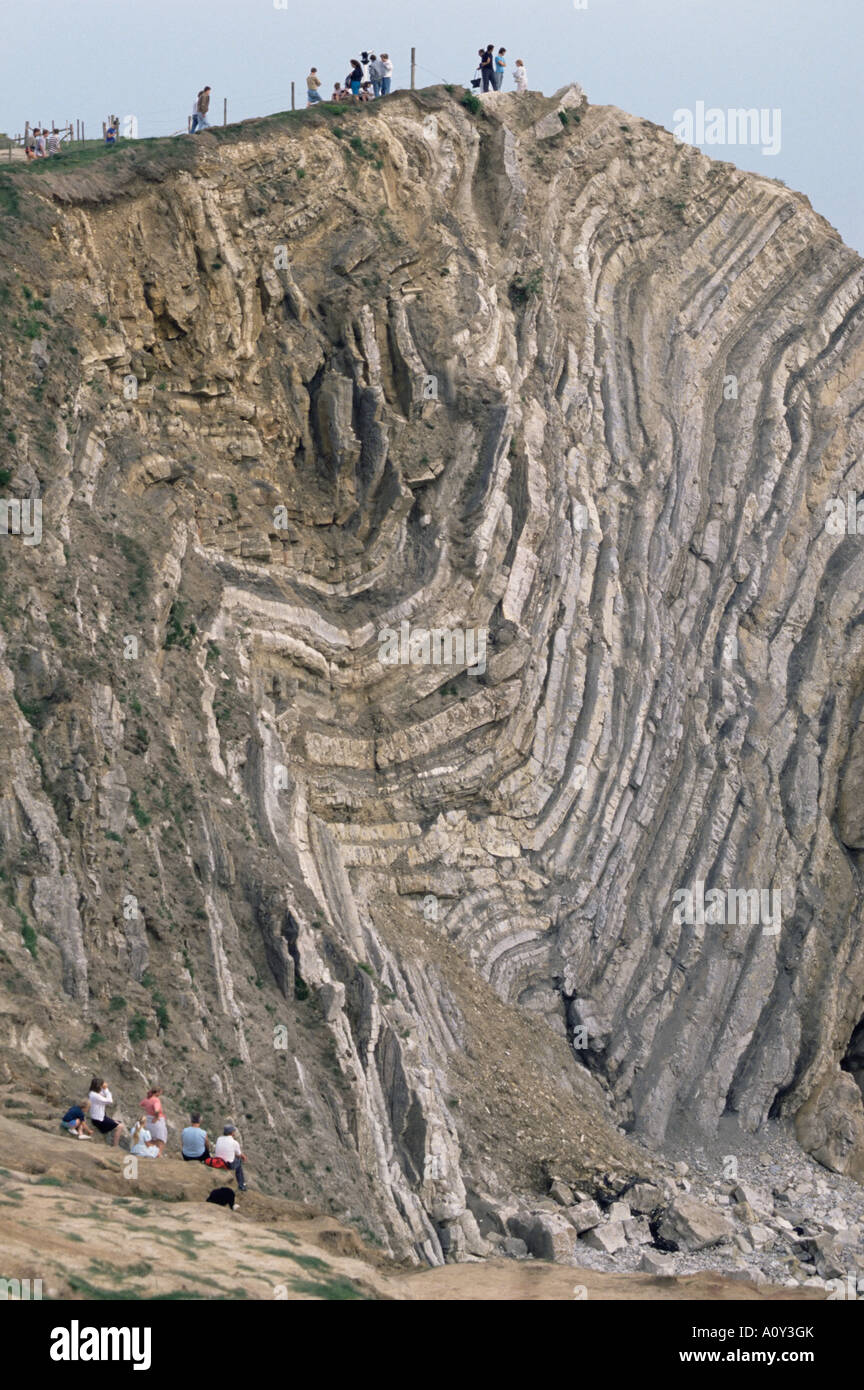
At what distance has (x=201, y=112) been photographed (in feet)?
84.6

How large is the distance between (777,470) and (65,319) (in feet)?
43.7

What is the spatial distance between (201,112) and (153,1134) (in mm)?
17486

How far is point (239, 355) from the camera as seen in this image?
24.7 metres

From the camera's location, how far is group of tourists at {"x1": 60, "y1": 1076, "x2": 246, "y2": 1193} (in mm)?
13906

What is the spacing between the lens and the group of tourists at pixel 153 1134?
13906mm

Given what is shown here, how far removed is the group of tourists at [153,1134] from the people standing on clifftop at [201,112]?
1674cm

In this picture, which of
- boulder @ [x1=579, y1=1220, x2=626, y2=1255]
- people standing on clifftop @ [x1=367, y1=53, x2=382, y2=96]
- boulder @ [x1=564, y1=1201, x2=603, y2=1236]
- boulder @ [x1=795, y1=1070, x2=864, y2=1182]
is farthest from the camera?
people standing on clifftop @ [x1=367, y1=53, x2=382, y2=96]

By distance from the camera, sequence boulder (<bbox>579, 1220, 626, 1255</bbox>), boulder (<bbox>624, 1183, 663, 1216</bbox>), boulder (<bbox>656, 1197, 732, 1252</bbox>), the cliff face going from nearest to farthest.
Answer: the cliff face
boulder (<bbox>579, 1220, 626, 1255</bbox>)
boulder (<bbox>656, 1197, 732, 1252</bbox>)
boulder (<bbox>624, 1183, 663, 1216</bbox>)

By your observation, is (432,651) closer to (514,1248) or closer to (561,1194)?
(561,1194)

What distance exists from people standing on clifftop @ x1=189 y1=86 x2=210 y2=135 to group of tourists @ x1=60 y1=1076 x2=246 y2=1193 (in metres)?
16.7

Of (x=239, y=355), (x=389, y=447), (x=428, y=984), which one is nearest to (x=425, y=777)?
(x=428, y=984)

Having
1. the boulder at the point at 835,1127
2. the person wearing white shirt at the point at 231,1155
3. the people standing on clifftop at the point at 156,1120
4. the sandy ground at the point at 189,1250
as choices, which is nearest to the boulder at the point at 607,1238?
the sandy ground at the point at 189,1250

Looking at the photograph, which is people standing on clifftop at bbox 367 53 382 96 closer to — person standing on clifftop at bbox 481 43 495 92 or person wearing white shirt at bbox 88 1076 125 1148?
person standing on clifftop at bbox 481 43 495 92

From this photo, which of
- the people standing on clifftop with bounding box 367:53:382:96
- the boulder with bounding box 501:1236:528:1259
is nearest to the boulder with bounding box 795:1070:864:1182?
the boulder with bounding box 501:1236:528:1259
